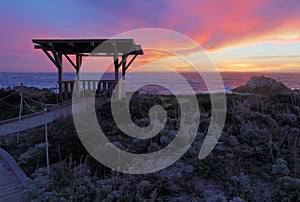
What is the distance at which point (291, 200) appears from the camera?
2422mm

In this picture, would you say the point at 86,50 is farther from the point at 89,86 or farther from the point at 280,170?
the point at 280,170

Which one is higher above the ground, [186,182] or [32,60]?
[32,60]

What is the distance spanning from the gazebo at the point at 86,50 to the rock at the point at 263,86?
27.4ft

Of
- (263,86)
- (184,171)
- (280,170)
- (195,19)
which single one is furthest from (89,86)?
(263,86)

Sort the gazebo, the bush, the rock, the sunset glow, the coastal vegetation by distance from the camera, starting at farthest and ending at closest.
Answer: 1. the rock
2. the gazebo
3. the sunset glow
4. the bush
5. the coastal vegetation

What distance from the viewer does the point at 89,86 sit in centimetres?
1173

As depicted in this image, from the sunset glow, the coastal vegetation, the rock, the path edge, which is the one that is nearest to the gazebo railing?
the sunset glow

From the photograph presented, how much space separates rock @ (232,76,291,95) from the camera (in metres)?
13.6

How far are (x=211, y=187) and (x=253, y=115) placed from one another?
3468 mm

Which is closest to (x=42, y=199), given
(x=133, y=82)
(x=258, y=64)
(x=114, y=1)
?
(x=114, y=1)

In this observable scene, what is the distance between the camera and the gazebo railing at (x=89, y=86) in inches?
425

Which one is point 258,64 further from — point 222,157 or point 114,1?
point 222,157

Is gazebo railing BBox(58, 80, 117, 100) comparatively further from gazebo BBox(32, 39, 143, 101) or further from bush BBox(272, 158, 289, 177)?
bush BBox(272, 158, 289, 177)

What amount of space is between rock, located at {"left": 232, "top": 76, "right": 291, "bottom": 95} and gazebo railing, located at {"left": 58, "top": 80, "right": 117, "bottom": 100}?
899 centimetres
